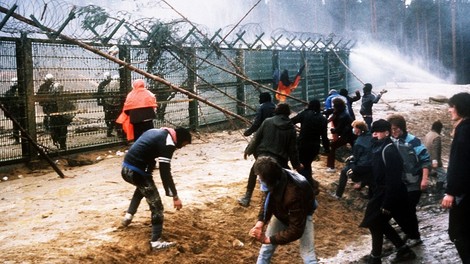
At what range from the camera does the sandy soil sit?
5.29 meters

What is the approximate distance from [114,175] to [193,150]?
9.70 feet

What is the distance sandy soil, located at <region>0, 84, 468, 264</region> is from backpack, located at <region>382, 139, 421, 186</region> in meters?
1.56

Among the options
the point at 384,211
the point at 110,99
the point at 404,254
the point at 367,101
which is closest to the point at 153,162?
the point at 384,211

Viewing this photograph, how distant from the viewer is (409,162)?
5816 mm

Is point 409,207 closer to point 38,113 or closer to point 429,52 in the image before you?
point 38,113

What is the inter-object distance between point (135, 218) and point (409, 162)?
370 centimetres

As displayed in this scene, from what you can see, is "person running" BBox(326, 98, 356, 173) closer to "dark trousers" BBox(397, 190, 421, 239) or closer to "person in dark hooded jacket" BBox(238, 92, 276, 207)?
"person in dark hooded jacket" BBox(238, 92, 276, 207)

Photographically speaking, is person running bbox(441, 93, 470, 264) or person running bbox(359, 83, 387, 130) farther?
person running bbox(359, 83, 387, 130)

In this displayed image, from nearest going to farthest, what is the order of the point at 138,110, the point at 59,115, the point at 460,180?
1. the point at 460,180
2. the point at 138,110
3. the point at 59,115

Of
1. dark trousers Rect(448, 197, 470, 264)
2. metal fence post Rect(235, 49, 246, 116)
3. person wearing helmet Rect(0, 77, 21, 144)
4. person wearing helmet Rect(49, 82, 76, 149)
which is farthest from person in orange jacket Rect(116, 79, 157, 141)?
metal fence post Rect(235, 49, 246, 116)

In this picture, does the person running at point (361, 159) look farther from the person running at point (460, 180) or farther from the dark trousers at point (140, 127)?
the dark trousers at point (140, 127)

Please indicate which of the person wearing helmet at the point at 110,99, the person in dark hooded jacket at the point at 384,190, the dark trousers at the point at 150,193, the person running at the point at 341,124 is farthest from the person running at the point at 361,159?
the person wearing helmet at the point at 110,99

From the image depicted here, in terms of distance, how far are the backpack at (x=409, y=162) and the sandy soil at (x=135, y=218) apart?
1558mm

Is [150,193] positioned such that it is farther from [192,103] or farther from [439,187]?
[192,103]
